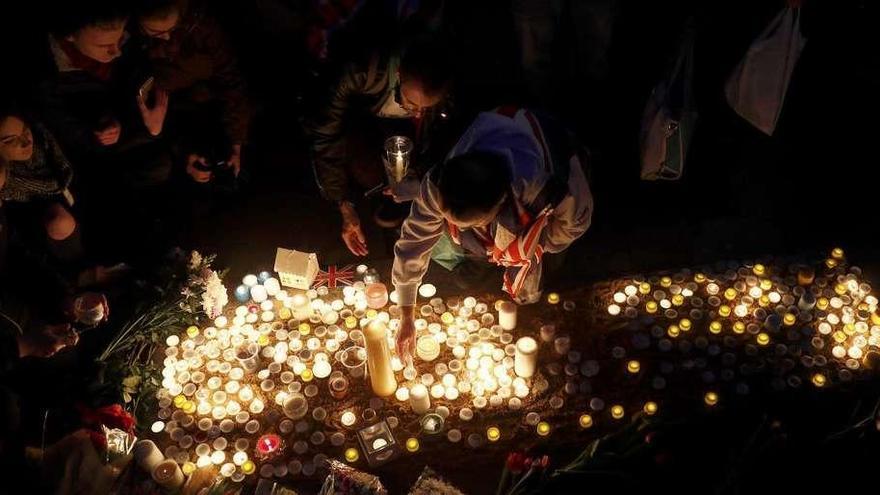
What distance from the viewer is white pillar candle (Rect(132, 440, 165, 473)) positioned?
3.00m

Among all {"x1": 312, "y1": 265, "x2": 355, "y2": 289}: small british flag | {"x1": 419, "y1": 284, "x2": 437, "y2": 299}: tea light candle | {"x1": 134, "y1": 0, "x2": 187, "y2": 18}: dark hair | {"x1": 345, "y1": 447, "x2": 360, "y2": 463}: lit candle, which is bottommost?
{"x1": 345, "y1": 447, "x2": 360, "y2": 463}: lit candle

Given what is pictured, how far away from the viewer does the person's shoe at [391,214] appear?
172 inches

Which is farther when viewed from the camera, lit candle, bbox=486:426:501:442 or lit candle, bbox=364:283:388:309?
lit candle, bbox=364:283:388:309

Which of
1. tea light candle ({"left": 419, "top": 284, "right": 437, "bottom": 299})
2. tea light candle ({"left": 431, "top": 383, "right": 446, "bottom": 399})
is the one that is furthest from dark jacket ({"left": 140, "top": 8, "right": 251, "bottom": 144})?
tea light candle ({"left": 431, "top": 383, "right": 446, "bottom": 399})

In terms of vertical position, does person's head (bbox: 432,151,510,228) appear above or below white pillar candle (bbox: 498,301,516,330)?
above

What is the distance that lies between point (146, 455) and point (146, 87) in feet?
6.87

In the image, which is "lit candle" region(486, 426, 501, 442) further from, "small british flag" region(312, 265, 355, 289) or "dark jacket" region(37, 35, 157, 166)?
"dark jacket" region(37, 35, 157, 166)

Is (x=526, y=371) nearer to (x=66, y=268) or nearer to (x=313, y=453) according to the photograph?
(x=313, y=453)

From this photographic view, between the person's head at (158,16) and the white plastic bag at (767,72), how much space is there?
3496 millimetres

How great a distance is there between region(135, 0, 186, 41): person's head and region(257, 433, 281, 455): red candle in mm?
2167

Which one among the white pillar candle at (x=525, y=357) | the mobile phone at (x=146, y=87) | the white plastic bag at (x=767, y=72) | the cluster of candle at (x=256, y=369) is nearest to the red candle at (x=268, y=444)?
the cluster of candle at (x=256, y=369)

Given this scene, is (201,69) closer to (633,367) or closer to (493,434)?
(493,434)

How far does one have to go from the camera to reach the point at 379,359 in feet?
10.5

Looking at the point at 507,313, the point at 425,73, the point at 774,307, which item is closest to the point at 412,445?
the point at 507,313
